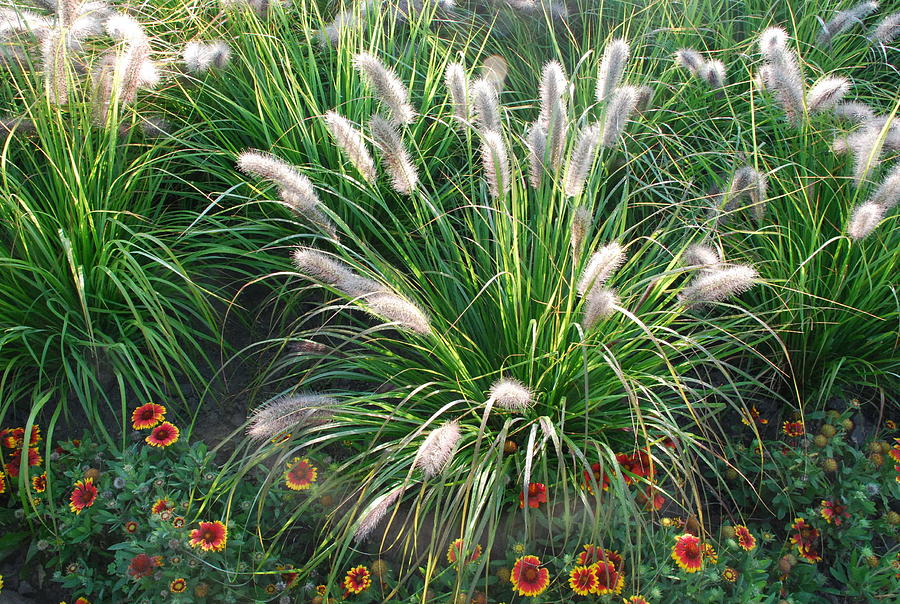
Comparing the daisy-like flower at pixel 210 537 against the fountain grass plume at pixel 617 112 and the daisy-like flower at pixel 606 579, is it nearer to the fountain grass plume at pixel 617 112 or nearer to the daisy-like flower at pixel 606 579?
the daisy-like flower at pixel 606 579

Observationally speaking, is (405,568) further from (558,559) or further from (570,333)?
(570,333)

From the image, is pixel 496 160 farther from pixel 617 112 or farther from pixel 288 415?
pixel 288 415

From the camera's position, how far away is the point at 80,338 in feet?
9.68

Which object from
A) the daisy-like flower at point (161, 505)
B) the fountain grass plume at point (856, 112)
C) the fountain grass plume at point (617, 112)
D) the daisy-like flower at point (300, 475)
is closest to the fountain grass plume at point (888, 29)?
the fountain grass plume at point (856, 112)

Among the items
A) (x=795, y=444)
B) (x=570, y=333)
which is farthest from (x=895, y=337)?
(x=570, y=333)

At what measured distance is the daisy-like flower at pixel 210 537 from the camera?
7.48 feet

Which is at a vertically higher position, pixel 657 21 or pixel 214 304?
pixel 657 21

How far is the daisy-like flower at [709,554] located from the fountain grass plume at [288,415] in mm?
1264

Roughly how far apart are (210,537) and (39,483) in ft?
2.54

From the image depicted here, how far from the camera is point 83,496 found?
249 centimetres

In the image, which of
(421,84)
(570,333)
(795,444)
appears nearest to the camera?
(570,333)

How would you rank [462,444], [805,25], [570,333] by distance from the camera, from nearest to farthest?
1. [462,444]
2. [570,333]
3. [805,25]

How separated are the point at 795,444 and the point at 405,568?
1.57m

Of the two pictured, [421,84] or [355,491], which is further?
[421,84]
